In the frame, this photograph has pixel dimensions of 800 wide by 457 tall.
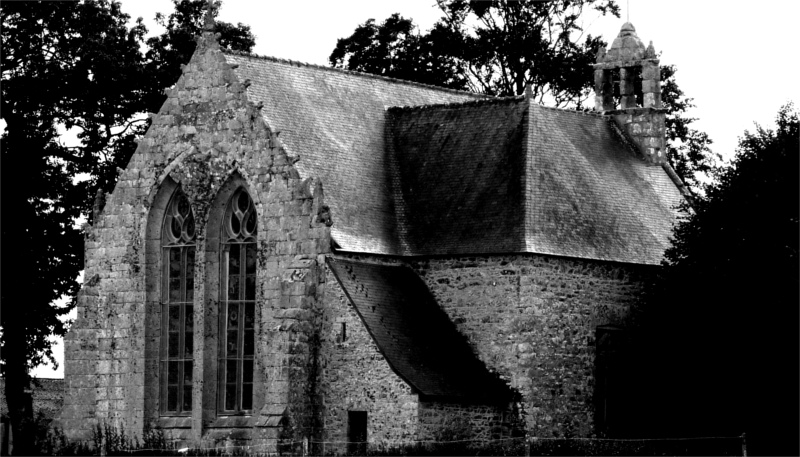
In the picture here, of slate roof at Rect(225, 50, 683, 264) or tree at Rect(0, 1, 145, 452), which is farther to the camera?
tree at Rect(0, 1, 145, 452)

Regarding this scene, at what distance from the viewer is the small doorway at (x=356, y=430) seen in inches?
1895

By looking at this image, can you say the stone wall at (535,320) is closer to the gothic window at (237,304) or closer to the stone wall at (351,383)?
the stone wall at (351,383)

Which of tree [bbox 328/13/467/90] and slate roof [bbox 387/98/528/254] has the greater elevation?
tree [bbox 328/13/467/90]

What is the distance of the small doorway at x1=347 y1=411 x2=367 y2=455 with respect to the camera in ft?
158

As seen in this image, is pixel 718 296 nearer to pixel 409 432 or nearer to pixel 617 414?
pixel 617 414

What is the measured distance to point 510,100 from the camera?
5378cm

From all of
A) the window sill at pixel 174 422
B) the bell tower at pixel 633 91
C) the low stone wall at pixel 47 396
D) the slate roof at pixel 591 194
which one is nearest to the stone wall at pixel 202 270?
the window sill at pixel 174 422

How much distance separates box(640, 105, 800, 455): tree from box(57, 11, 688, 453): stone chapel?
1.80 meters

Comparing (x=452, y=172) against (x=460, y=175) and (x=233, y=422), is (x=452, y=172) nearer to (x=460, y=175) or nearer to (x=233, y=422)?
(x=460, y=175)

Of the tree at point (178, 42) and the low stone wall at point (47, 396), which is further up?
the tree at point (178, 42)

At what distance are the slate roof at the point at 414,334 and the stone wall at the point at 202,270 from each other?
124 centimetres

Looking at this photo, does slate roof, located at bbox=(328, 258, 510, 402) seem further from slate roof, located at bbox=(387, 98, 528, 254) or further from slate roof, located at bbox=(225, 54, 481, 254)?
slate roof, located at bbox=(387, 98, 528, 254)

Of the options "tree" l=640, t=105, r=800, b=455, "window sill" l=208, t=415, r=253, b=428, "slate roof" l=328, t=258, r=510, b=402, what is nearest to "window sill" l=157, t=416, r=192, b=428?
"window sill" l=208, t=415, r=253, b=428

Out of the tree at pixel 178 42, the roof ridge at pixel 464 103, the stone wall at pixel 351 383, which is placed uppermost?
the tree at pixel 178 42
